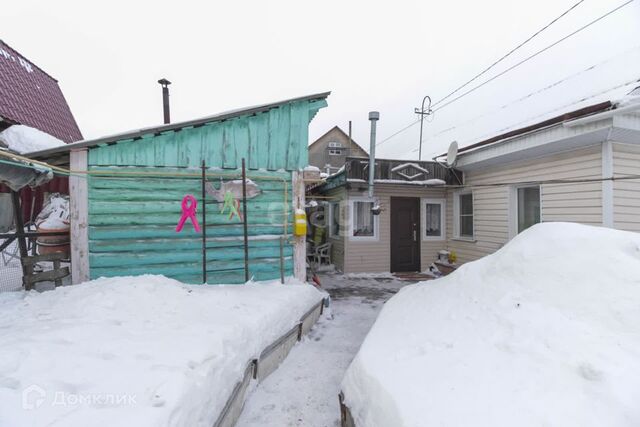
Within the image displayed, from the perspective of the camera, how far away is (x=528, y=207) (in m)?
7.02

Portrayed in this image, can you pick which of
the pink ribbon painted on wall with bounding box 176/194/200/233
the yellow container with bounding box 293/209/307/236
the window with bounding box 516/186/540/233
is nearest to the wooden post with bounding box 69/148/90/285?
the pink ribbon painted on wall with bounding box 176/194/200/233

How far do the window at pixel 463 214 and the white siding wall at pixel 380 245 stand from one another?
994 mm

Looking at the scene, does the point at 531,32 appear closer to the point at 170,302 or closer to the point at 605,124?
the point at 605,124

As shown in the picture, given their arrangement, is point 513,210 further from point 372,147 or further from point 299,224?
point 299,224

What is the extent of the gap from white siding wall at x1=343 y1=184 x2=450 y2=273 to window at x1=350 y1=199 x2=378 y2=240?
192 mm

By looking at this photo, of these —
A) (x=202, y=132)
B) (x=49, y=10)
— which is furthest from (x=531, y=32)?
(x=49, y=10)

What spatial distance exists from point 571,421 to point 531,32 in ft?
31.3

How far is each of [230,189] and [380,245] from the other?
18.2 feet

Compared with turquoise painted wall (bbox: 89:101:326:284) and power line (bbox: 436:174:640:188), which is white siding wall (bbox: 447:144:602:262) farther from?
turquoise painted wall (bbox: 89:101:326:284)

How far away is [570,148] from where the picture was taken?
19.2 ft

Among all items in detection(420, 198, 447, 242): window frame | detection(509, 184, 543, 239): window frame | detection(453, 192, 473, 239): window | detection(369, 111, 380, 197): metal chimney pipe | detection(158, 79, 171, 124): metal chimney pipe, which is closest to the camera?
detection(509, 184, 543, 239): window frame

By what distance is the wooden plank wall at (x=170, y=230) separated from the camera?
4.80 meters

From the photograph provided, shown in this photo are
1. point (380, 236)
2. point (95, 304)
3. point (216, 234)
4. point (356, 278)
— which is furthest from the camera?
point (380, 236)

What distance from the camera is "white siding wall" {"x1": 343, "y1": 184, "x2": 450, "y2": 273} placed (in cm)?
891
